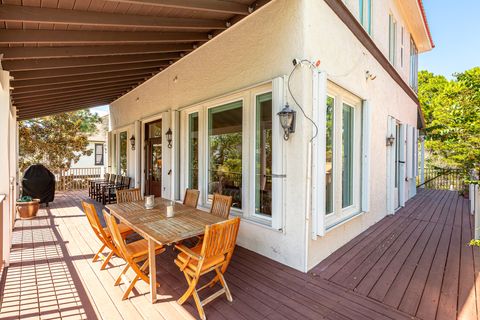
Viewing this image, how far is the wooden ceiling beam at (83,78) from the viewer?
504 cm

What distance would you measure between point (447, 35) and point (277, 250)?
1846cm

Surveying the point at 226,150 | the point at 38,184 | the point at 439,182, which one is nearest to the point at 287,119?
the point at 226,150

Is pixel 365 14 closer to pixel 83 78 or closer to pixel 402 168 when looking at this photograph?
pixel 402 168

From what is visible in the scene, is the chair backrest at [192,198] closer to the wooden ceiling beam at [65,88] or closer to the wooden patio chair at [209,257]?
the wooden patio chair at [209,257]

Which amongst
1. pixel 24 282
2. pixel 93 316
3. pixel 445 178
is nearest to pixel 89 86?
pixel 24 282

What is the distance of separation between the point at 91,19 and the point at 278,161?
3001mm

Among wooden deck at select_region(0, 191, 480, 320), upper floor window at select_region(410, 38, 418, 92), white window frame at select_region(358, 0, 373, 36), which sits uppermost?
upper floor window at select_region(410, 38, 418, 92)

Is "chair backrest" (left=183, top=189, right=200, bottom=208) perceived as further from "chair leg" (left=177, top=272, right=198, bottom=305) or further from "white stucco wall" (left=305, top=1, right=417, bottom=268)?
"white stucco wall" (left=305, top=1, right=417, bottom=268)

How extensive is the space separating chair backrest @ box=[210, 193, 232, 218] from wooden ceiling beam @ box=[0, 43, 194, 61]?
121 inches

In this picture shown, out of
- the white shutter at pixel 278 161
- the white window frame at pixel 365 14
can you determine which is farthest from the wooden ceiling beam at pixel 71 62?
the white window frame at pixel 365 14

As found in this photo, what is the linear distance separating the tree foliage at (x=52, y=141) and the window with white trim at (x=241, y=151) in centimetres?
750

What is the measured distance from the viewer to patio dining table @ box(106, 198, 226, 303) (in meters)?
2.47

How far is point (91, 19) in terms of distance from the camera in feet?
10.0

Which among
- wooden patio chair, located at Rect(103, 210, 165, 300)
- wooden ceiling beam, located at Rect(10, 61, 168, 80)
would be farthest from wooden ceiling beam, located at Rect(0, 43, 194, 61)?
wooden patio chair, located at Rect(103, 210, 165, 300)
